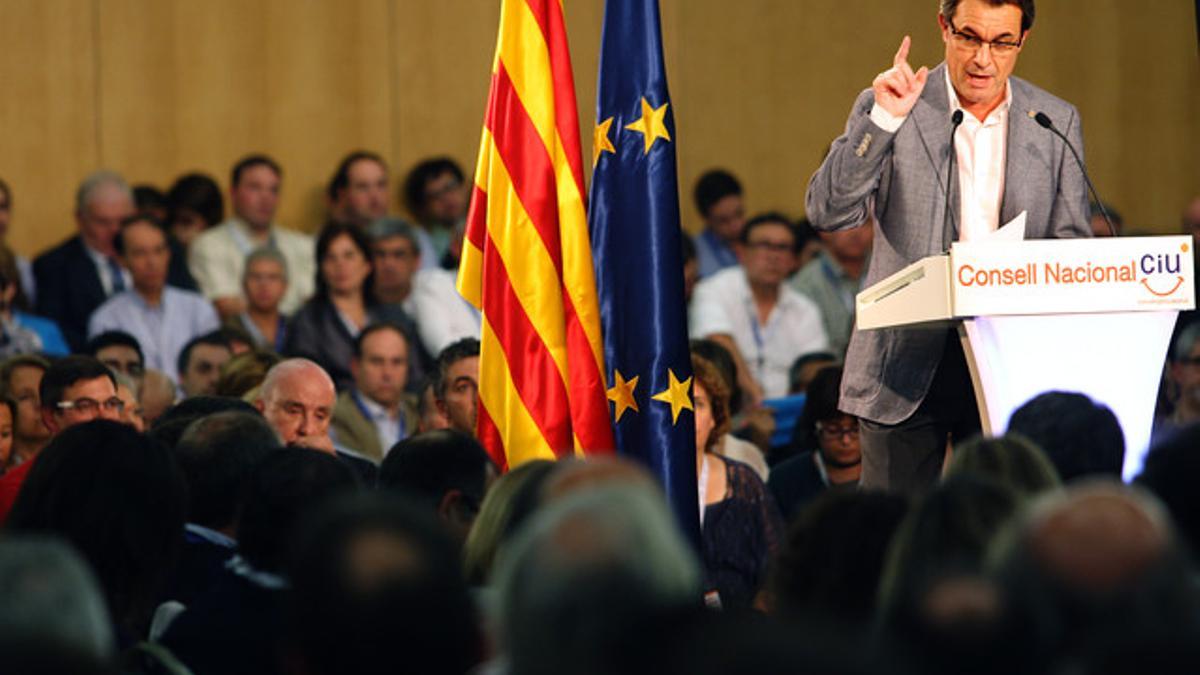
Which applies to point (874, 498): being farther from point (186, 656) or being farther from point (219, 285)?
point (219, 285)

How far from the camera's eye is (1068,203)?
179 inches

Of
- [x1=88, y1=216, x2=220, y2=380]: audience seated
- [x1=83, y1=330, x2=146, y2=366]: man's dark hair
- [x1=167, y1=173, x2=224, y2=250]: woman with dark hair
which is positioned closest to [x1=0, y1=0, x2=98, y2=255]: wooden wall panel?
[x1=167, y1=173, x2=224, y2=250]: woman with dark hair

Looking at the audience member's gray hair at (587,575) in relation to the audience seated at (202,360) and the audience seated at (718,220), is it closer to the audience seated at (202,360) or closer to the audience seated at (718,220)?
the audience seated at (202,360)

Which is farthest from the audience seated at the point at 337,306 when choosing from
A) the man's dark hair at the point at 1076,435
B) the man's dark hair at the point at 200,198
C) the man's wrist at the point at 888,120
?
the man's dark hair at the point at 1076,435

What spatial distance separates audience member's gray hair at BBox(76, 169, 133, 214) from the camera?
884cm

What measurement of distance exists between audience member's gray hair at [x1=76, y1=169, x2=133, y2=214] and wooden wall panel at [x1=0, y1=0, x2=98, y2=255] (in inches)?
41.8

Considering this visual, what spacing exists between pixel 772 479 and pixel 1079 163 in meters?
2.16

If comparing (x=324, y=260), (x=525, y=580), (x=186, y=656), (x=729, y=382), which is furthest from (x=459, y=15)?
(x=525, y=580)

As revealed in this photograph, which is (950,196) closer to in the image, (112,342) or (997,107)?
(997,107)

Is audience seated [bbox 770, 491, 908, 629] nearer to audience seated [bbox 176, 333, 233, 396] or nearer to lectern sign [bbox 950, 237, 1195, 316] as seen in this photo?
lectern sign [bbox 950, 237, 1195, 316]

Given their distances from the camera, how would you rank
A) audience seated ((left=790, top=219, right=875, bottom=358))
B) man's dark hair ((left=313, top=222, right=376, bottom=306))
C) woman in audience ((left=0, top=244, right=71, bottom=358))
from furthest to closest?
1. audience seated ((left=790, top=219, right=875, bottom=358))
2. man's dark hair ((left=313, top=222, right=376, bottom=306))
3. woman in audience ((left=0, top=244, right=71, bottom=358))

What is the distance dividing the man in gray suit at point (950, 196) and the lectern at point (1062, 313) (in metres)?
0.35

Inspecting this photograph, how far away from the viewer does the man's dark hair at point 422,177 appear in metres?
9.84

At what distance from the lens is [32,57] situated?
10.0 m
